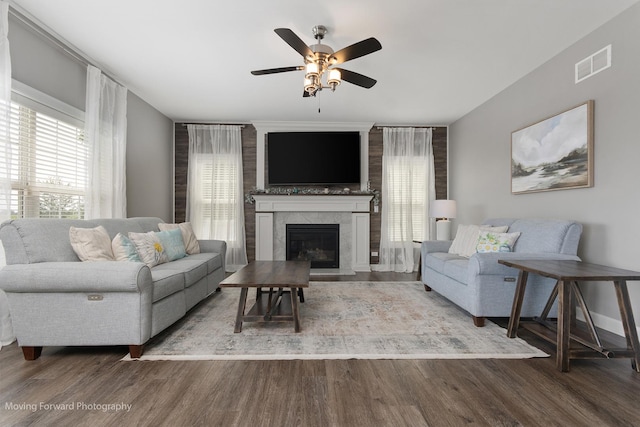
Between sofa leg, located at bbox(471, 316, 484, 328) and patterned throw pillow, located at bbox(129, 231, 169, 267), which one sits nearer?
sofa leg, located at bbox(471, 316, 484, 328)

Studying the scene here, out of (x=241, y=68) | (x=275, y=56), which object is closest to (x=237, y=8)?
(x=275, y=56)

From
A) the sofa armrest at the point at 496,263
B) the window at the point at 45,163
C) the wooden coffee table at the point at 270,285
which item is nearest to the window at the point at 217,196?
the window at the point at 45,163

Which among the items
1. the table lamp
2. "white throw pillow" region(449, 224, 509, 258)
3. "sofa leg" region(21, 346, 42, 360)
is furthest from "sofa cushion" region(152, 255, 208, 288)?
the table lamp

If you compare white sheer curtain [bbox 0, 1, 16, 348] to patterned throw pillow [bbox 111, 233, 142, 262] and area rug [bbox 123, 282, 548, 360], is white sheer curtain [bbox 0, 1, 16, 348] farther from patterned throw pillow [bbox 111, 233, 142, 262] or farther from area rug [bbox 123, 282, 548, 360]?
area rug [bbox 123, 282, 548, 360]

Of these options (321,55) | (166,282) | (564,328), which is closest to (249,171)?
(321,55)

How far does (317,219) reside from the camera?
541 centimetres

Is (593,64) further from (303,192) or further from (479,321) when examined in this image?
(303,192)

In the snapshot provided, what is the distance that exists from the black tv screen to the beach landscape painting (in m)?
2.42

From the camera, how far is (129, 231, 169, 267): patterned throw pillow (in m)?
2.88

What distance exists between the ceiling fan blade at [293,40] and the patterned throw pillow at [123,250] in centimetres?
211

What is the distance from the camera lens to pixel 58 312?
2.06 meters

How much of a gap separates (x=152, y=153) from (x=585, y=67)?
5289 mm

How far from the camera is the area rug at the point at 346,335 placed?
2188 mm

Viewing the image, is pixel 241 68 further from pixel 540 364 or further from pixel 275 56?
→ pixel 540 364
